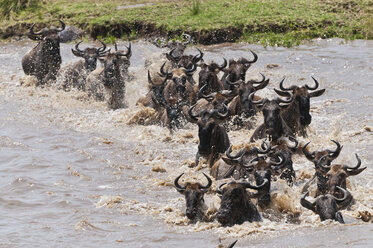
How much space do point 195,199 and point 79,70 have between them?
479 inches

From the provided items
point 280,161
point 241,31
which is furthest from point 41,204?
point 241,31

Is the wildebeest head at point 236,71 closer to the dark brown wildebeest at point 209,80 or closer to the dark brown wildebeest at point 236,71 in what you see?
the dark brown wildebeest at point 236,71

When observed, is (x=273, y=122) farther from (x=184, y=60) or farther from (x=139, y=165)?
(x=184, y=60)

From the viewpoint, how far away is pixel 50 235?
407 inches

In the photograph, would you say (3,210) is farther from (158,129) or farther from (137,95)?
(137,95)

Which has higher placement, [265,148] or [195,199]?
[265,148]

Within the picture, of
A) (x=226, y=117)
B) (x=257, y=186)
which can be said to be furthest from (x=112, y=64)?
(x=257, y=186)

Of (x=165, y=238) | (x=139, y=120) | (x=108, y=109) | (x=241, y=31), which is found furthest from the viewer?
(x=241, y=31)

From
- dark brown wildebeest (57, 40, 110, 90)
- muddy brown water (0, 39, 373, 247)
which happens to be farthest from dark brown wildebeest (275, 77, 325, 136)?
dark brown wildebeest (57, 40, 110, 90)

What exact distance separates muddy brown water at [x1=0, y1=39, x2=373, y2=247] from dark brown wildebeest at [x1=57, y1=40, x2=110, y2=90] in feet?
1.48

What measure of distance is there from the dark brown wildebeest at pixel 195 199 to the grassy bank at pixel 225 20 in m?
15.4

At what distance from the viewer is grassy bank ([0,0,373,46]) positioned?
1029 inches

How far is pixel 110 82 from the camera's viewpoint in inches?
765

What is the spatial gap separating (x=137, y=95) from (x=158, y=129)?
3692 mm
